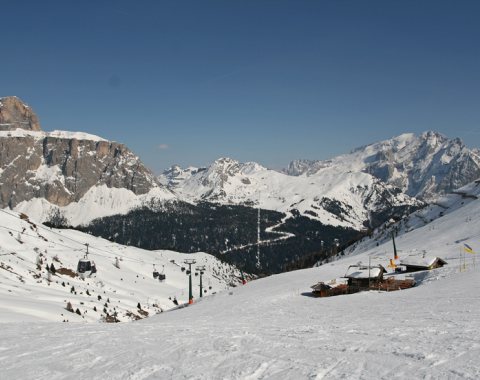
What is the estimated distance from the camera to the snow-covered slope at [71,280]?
56.8 metres

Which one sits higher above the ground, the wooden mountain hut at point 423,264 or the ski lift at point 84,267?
the ski lift at point 84,267

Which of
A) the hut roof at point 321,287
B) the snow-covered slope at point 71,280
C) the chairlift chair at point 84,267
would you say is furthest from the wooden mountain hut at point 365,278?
the chairlift chair at point 84,267

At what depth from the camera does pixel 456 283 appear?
3656 cm

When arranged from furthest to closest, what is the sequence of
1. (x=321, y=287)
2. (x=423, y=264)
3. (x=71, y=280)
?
(x=71, y=280), (x=423, y=264), (x=321, y=287)

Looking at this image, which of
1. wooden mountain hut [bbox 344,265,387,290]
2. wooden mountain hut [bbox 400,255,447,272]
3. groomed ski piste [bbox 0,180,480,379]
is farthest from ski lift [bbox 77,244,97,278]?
groomed ski piste [bbox 0,180,480,379]

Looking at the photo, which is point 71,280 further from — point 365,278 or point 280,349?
point 280,349

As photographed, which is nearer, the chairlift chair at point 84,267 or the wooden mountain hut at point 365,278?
the wooden mountain hut at point 365,278

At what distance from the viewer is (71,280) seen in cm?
9381

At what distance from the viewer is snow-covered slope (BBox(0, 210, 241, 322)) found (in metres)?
56.8

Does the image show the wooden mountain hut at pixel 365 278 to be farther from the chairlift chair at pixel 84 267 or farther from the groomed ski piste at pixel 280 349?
the chairlift chair at pixel 84 267

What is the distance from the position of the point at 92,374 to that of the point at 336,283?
131 ft

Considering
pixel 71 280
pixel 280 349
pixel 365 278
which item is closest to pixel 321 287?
pixel 365 278

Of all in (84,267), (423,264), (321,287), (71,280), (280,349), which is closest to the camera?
(280,349)

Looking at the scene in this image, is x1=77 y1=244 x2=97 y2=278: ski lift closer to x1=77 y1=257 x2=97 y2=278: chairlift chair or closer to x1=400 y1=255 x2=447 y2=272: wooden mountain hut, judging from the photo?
x1=77 y1=257 x2=97 y2=278: chairlift chair
